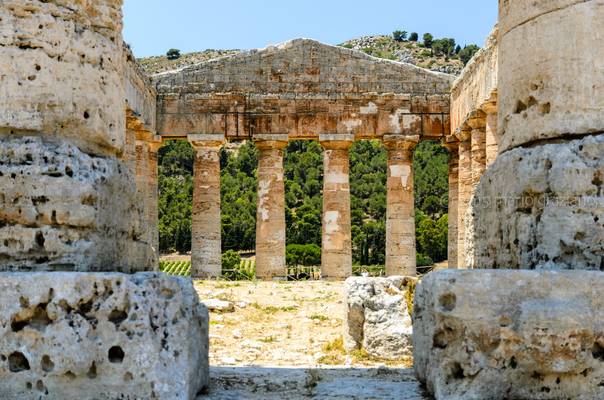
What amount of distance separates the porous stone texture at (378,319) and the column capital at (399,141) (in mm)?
12244

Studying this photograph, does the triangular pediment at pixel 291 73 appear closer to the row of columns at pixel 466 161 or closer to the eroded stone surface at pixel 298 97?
the eroded stone surface at pixel 298 97

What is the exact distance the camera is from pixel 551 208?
503 cm

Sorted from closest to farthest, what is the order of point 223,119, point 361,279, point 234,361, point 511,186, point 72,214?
point 72,214 < point 511,186 < point 234,361 < point 361,279 < point 223,119

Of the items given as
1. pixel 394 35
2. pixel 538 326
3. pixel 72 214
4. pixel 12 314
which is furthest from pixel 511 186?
pixel 394 35

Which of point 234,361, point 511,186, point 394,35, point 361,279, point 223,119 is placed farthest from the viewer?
point 394,35

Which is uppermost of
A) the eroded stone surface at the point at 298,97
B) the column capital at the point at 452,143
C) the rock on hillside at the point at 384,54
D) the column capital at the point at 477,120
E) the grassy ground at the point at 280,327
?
the rock on hillside at the point at 384,54

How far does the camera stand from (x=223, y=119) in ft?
76.6

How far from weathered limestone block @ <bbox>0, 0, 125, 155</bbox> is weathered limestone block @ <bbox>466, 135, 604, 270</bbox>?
10.3ft

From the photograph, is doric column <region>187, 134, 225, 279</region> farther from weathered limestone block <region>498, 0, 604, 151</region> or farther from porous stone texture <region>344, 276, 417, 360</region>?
weathered limestone block <region>498, 0, 604, 151</region>

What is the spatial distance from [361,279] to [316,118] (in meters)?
12.6

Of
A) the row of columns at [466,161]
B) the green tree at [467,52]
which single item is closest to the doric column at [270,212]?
the row of columns at [466,161]

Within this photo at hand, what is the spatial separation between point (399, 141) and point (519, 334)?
19443 millimetres

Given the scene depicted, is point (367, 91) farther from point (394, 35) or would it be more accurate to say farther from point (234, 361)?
point (394, 35)

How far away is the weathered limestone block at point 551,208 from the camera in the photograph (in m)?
4.90
